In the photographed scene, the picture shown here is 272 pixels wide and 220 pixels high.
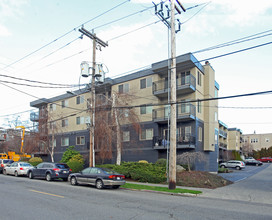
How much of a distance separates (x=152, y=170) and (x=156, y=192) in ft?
18.5

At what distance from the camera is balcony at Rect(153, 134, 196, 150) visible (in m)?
25.1

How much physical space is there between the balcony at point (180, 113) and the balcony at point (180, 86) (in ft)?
5.05

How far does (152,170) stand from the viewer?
20.8m

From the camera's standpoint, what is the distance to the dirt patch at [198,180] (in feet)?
57.9

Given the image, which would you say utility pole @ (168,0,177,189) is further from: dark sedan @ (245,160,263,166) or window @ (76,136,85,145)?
dark sedan @ (245,160,263,166)

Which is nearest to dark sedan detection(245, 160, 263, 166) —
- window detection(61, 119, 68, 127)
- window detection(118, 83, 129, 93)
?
window detection(118, 83, 129, 93)

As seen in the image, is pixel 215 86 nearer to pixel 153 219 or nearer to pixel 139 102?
pixel 139 102

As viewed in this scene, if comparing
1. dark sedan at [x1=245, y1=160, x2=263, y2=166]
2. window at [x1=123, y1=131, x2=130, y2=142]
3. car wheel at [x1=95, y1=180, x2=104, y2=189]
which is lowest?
dark sedan at [x1=245, y1=160, x2=263, y2=166]

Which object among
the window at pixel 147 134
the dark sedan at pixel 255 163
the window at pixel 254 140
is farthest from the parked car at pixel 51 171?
the window at pixel 254 140

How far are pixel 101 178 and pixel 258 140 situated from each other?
83421 millimetres

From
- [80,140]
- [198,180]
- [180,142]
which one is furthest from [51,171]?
[80,140]

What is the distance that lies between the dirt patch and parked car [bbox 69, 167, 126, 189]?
4.73m

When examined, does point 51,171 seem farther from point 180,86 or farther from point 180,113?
point 180,86

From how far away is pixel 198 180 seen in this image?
18391 mm
